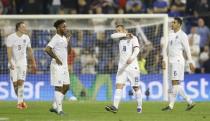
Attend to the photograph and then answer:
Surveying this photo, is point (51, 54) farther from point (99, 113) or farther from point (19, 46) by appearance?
point (19, 46)

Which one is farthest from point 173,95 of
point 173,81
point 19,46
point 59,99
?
point 19,46

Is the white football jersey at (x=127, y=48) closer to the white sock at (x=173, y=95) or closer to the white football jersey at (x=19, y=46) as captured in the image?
the white sock at (x=173, y=95)

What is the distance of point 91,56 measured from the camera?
2831 centimetres

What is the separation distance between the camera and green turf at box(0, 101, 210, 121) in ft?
61.3

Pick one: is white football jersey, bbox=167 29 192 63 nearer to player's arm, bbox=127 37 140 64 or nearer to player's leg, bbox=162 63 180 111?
player's leg, bbox=162 63 180 111

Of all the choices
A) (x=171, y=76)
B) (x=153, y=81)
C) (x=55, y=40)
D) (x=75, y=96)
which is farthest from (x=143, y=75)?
(x=55, y=40)

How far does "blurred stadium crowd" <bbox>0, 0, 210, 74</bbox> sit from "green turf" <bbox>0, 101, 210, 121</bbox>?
3833mm

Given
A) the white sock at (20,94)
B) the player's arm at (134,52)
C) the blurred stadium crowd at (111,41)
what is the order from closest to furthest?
the player's arm at (134,52), the white sock at (20,94), the blurred stadium crowd at (111,41)

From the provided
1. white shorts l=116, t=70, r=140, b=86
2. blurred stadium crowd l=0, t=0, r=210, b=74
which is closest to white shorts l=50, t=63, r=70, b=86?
white shorts l=116, t=70, r=140, b=86

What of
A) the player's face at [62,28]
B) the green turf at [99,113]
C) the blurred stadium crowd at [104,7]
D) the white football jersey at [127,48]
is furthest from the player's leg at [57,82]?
the blurred stadium crowd at [104,7]

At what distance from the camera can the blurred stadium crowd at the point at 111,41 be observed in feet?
92.3

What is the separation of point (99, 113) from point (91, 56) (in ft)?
25.7

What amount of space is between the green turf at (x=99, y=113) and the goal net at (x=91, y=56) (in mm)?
3389

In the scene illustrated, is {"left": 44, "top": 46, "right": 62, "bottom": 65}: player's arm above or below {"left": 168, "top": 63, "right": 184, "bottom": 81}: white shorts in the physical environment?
above
